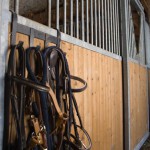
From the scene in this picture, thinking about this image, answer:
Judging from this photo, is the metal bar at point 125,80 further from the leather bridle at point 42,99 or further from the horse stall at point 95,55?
the leather bridle at point 42,99

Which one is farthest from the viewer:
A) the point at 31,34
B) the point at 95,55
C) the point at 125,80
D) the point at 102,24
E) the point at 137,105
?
the point at 137,105

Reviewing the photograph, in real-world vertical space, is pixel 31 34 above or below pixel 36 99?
above

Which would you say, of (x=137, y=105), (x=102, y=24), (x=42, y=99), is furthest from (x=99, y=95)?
(x=137, y=105)

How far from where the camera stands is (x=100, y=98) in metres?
2.15

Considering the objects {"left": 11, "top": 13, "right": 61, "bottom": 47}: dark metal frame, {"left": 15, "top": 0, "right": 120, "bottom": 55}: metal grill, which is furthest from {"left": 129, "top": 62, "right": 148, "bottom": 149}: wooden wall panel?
{"left": 11, "top": 13, "right": 61, "bottom": 47}: dark metal frame

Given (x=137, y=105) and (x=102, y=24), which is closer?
(x=102, y=24)

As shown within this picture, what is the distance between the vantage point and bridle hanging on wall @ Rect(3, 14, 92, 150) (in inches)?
39.3

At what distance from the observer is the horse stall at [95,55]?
113cm

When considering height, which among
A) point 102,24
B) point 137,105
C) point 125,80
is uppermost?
point 102,24

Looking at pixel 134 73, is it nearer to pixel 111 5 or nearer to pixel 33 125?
pixel 111 5

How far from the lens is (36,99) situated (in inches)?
43.4

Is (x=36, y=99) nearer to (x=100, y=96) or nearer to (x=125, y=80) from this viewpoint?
(x=100, y=96)

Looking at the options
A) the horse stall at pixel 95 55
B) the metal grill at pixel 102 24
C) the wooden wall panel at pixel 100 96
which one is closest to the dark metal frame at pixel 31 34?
the horse stall at pixel 95 55

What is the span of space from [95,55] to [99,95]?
0.43m
